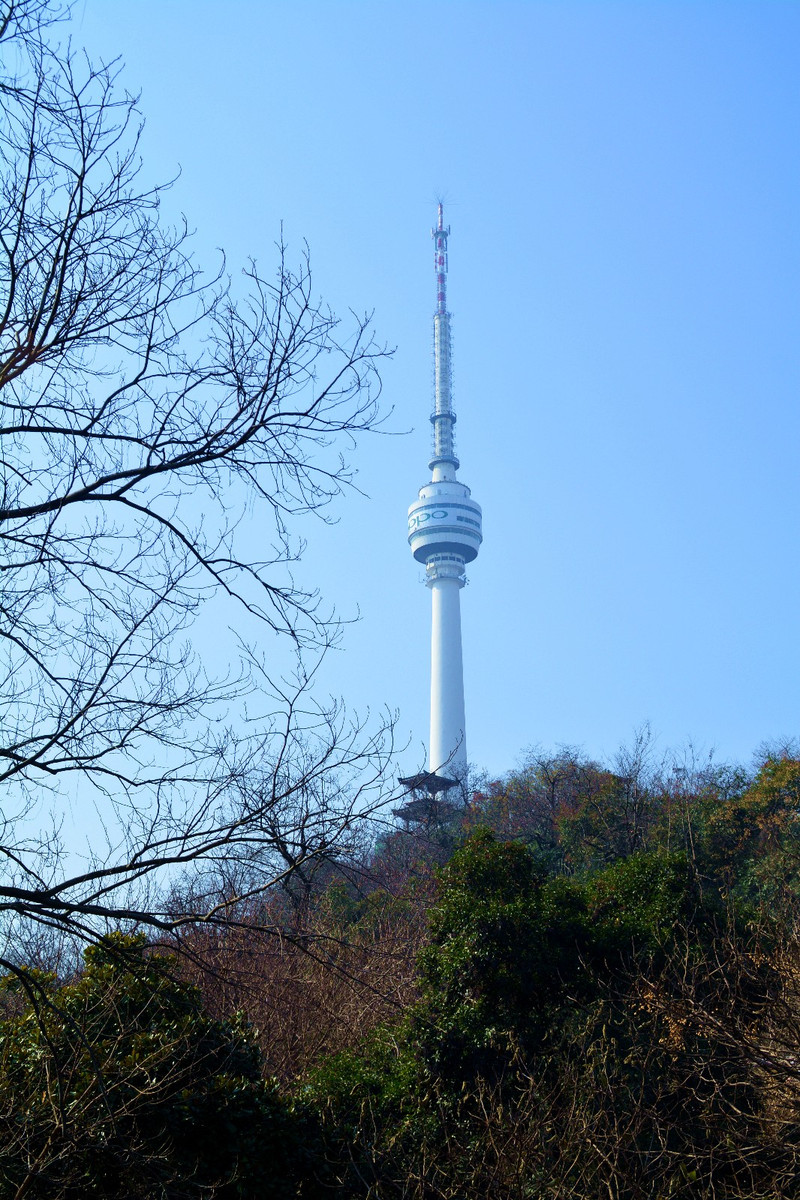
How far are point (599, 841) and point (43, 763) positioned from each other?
24.4 m

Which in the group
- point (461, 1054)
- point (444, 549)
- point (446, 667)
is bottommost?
point (461, 1054)

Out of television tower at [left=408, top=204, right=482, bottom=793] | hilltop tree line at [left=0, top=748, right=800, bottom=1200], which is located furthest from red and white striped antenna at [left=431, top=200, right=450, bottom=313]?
hilltop tree line at [left=0, top=748, right=800, bottom=1200]

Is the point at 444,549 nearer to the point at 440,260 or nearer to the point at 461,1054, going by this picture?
the point at 440,260

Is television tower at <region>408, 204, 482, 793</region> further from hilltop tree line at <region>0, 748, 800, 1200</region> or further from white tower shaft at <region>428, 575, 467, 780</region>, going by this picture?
hilltop tree line at <region>0, 748, 800, 1200</region>

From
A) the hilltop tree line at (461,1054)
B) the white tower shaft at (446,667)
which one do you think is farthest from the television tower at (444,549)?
the hilltop tree line at (461,1054)

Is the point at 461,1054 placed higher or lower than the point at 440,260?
lower

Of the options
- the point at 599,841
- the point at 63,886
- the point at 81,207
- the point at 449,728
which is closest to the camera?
the point at 63,886

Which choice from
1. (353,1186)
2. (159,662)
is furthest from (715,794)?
(159,662)

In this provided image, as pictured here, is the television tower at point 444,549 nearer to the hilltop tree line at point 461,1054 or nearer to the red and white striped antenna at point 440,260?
the red and white striped antenna at point 440,260

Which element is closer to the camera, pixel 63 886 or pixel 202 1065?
pixel 63 886

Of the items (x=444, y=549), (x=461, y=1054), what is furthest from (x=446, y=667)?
(x=461, y=1054)

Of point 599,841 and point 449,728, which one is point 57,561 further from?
point 449,728

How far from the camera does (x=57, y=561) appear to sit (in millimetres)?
5062

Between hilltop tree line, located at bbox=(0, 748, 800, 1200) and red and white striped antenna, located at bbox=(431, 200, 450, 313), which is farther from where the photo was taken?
red and white striped antenna, located at bbox=(431, 200, 450, 313)
